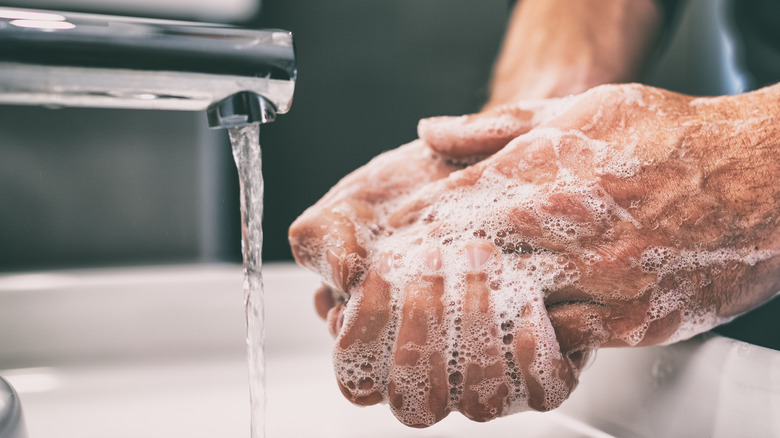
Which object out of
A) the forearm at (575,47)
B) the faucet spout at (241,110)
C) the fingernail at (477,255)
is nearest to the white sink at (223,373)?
the fingernail at (477,255)

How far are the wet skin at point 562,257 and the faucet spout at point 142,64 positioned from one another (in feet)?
0.38

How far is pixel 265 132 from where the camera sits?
130 centimetres

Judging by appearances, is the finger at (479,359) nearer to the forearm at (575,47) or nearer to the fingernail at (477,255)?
the fingernail at (477,255)

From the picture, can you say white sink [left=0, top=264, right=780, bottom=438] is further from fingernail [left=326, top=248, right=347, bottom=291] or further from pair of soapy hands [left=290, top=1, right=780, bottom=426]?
Result: fingernail [left=326, top=248, right=347, bottom=291]

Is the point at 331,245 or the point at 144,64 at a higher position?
the point at 144,64

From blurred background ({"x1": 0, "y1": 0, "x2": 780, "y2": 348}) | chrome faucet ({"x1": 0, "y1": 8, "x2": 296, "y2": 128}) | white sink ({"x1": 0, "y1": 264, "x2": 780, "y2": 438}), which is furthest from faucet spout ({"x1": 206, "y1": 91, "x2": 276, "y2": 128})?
blurred background ({"x1": 0, "y1": 0, "x2": 780, "y2": 348})

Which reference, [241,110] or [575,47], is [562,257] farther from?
[575,47]

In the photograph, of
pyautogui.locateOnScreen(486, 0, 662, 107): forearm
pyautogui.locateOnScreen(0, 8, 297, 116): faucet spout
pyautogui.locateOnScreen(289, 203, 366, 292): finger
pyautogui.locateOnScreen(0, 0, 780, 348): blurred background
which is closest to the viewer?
pyautogui.locateOnScreen(0, 8, 297, 116): faucet spout

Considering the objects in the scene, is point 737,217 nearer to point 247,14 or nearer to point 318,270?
point 318,270

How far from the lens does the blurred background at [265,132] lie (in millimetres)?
1161

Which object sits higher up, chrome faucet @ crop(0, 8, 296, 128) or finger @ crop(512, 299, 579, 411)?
chrome faucet @ crop(0, 8, 296, 128)

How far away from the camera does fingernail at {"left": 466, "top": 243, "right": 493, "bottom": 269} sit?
388 mm

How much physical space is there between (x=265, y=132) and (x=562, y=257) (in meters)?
1.00

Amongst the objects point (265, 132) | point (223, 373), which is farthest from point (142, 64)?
point (265, 132)
